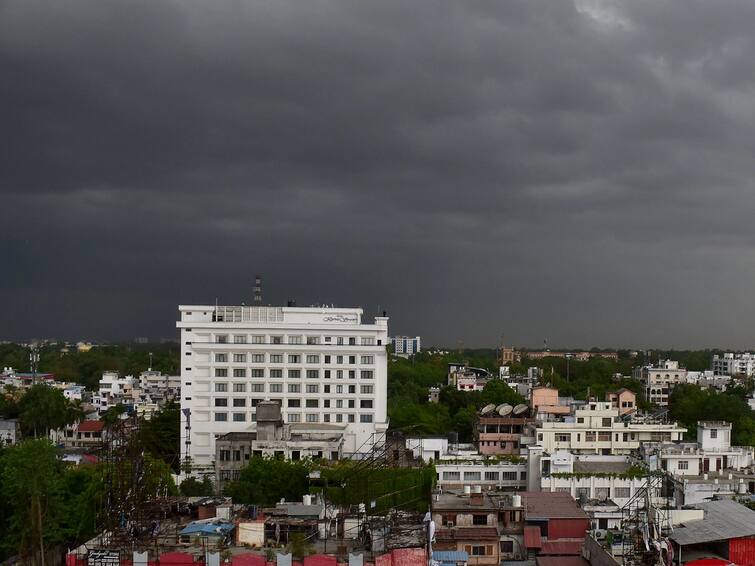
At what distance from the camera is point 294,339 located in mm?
42188

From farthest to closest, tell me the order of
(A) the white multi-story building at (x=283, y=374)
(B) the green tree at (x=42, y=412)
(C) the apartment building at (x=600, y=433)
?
(B) the green tree at (x=42, y=412), (A) the white multi-story building at (x=283, y=374), (C) the apartment building at (x=600, y=433)

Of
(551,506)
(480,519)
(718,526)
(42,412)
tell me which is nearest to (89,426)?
(42,412)

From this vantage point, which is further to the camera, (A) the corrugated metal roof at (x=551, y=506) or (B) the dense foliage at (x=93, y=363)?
(B) the dense foliage at (x=93, y=363)

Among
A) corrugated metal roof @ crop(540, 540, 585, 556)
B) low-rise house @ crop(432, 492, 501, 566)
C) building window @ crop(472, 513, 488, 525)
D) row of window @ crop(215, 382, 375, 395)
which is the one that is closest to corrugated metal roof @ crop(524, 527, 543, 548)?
corrugated metal roof @ crop(540, 540, 585, 556)

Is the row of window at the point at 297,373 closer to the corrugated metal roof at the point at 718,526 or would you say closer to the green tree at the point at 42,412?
the green tree at the point at 42,412

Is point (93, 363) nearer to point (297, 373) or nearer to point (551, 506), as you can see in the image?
point (297, 373)

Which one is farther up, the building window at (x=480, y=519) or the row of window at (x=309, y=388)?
the row of window at (x=309, y=388)

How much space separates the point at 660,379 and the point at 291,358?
5116 cm

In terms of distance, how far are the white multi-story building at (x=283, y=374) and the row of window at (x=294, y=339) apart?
2.0 inches

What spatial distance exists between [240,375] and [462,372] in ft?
156

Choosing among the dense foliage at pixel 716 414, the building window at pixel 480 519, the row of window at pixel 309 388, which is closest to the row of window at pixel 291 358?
the row of window at pixel 309 388

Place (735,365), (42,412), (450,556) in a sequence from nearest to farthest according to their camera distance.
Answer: (450,556) → (42,412) → (735,365)

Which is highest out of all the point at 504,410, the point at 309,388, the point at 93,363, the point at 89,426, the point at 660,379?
the point at 93,363

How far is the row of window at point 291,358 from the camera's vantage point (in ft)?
137
